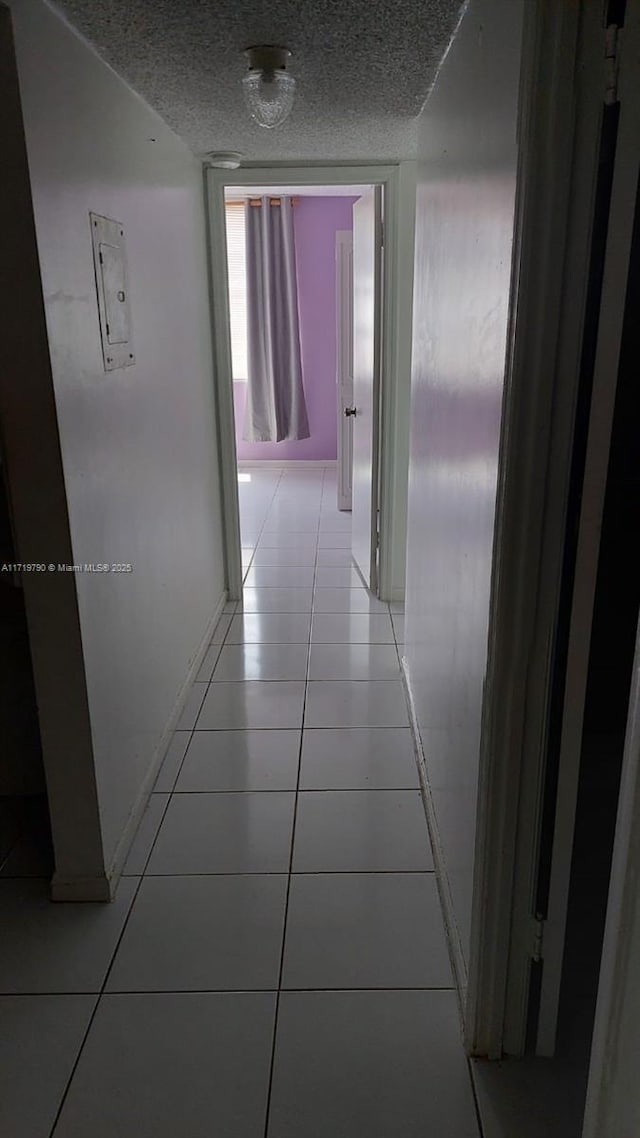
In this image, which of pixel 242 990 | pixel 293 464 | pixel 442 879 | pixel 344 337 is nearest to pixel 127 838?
pixel 242 990

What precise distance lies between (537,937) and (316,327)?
6318mm

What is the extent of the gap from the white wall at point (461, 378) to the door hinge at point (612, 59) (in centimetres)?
17

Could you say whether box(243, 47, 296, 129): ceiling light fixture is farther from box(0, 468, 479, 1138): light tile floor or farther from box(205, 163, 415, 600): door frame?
box(0, 468, 479, 1138): light tile floor

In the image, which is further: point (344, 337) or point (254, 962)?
point (344, 337)

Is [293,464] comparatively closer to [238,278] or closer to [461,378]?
[238,278]

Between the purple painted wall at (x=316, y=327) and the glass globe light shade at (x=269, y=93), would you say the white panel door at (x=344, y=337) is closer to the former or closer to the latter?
the purple painted wall at (x=316, y=327)

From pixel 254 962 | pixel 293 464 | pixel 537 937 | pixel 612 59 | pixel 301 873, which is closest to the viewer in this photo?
pixel 612 59

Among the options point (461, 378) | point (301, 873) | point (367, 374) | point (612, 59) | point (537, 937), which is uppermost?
point (612, 59)

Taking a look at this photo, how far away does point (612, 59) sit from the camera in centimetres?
111

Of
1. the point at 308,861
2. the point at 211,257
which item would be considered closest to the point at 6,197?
the point at 308,861

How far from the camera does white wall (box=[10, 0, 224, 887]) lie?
5.63ft

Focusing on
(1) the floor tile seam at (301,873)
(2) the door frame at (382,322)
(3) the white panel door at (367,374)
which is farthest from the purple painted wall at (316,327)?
(1) the floor tile seam at (301,873)

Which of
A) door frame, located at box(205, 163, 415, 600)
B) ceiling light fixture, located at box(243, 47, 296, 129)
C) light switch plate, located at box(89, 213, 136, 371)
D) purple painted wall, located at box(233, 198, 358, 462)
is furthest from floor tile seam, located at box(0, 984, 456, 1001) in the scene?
purple painted wall, located at box(233, 198, 358, 462)

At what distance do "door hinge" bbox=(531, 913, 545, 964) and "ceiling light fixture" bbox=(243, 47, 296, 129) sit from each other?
2057 millimetres
